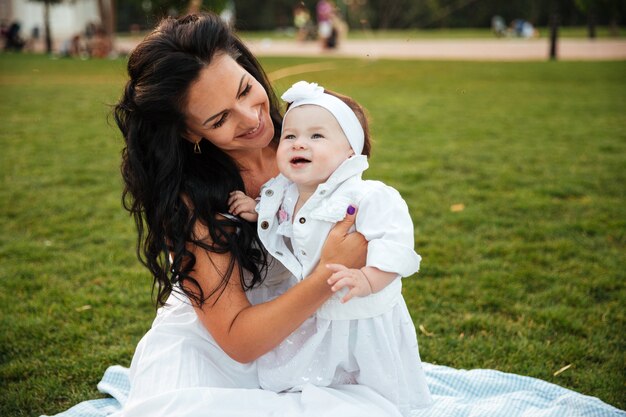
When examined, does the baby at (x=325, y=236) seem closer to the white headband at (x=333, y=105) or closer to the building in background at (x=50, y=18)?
the white headband at (x=333, y=105)

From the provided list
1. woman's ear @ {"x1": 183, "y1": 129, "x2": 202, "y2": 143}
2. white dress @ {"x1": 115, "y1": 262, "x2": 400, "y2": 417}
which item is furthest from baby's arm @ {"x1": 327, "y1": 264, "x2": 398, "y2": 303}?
woman's ear @ {"x1": 183, "y1": 129, "x2": 202, "y2": 143}

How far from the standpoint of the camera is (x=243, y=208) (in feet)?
7.09

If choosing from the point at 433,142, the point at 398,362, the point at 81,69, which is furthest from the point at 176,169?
the point at 81,69

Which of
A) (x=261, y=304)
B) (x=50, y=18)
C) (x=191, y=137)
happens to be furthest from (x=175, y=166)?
(x=50, y=18)

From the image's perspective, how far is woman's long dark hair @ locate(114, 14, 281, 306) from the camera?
6.61 ft

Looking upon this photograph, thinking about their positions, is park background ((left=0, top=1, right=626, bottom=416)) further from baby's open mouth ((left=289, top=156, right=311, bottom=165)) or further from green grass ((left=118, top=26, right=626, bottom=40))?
green grass ((left=118, top=26, right=626, bottom=40))

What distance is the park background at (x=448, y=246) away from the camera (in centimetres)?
305

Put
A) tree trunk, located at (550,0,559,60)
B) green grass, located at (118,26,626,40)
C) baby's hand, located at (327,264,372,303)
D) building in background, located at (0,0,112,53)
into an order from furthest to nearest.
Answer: building in background, located at (0,0,112,53) < green grass, located at (118,26,626,40) < tree trunk, located at (550,0,559,60) < baby's hand, located at (327,264,372,303)

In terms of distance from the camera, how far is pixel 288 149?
2.01 m

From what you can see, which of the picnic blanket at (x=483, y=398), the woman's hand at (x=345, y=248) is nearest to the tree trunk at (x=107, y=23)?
the picnic blanket at (x=483, y=398)

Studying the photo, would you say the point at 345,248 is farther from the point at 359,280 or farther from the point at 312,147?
the point at 312,147

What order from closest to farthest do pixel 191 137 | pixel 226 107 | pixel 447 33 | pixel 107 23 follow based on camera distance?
pixel 226 107, pixel 191 137, pixel 107 23, pixel 447 33

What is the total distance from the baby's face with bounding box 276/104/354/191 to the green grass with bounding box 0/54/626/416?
852mm

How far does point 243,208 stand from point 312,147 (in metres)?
0.36
